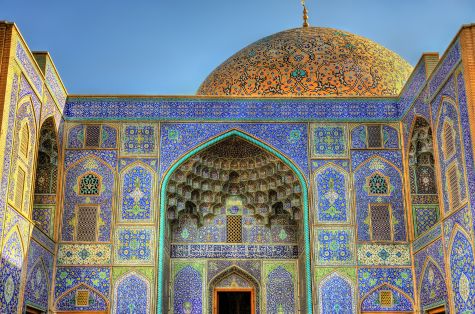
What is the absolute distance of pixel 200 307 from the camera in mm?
11523

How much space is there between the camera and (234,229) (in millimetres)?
12039

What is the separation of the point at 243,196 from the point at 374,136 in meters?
2.65

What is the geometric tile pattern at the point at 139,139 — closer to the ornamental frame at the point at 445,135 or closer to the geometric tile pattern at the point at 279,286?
the geometric tile pattern at the point at 279,286

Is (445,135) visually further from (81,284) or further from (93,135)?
(81,284)

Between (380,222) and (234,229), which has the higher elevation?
(234,229)

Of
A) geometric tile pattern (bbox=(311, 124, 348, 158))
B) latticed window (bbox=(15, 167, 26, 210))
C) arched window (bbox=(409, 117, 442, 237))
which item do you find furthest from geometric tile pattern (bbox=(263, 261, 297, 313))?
latticed window (bbox=(15, 167, 26, 210))

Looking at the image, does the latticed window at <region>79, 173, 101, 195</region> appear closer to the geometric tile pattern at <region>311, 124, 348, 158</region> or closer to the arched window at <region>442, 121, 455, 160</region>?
the geometric tile pattern at <region>311, 124, 348, 158</region>

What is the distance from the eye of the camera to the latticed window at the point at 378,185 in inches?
437

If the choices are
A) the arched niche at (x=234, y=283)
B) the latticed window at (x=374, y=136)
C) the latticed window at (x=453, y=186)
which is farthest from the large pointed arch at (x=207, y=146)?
the latticed window at (x=453, y=186)

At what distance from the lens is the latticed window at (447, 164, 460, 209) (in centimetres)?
866

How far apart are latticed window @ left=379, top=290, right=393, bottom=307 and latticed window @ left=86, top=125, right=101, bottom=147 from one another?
17.4 ft

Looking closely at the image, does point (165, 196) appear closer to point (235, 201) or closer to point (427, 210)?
point (235, 201)

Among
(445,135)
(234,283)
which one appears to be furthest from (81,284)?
(445,135)

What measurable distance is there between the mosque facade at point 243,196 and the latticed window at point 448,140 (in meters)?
0.10
